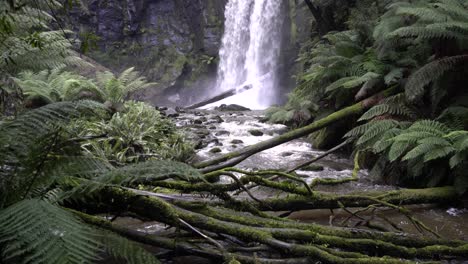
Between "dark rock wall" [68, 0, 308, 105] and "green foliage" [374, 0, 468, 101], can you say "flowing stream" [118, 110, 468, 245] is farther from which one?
"dark rock wall" [68, 0, 308, 105]

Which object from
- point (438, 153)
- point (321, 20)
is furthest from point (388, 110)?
point (321, 20)

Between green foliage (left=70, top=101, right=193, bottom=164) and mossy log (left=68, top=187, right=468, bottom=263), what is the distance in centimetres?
300

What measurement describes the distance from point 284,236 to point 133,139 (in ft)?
13.0

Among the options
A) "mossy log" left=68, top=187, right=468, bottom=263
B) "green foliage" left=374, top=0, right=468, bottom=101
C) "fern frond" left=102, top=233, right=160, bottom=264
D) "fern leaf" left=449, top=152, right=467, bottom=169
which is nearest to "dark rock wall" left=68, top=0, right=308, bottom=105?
"green foliage" left=374, top=0, right=468, bottom=101

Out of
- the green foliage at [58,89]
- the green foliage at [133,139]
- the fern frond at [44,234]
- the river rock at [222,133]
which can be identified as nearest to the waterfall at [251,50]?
the river rock at [222,133]

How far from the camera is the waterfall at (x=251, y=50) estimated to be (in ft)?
69.1

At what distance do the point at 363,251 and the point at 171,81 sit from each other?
2452cm

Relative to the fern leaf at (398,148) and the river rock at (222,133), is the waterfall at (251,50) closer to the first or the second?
the river rock at (222,133)

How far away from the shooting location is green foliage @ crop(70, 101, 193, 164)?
5129 millimetres

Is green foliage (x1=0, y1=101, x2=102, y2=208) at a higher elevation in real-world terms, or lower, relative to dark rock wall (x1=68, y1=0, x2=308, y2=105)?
lower

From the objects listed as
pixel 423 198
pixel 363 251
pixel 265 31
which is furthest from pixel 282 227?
pixel 265 31

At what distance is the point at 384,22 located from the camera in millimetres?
5238

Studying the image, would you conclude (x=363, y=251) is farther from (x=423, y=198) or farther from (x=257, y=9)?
(x=257, y=9)

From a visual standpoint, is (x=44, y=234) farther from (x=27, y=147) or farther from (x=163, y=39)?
(x=163, y=39)
